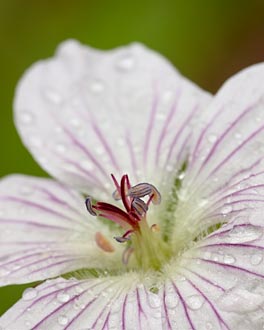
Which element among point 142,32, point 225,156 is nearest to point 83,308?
point 225,156

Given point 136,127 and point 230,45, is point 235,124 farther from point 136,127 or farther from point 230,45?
point 230,45

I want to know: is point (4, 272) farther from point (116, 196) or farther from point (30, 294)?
point (116, 196)

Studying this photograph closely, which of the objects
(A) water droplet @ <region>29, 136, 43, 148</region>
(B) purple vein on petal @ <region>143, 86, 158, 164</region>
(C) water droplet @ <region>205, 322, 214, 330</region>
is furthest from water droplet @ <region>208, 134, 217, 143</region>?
(C) water droplet @ <region>205, 322, 214, 330</region>

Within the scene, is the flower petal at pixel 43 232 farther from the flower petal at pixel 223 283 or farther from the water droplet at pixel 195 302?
the water droplet at pixel 195 302

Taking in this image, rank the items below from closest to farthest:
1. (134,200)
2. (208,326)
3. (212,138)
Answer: (208,326) < (134,200) < (212,138)

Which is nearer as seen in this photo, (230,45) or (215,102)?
(215,102)

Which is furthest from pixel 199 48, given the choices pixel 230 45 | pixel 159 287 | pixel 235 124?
pixel 159 287

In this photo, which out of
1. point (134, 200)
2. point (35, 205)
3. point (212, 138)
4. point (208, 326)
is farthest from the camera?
point (35, 205)
